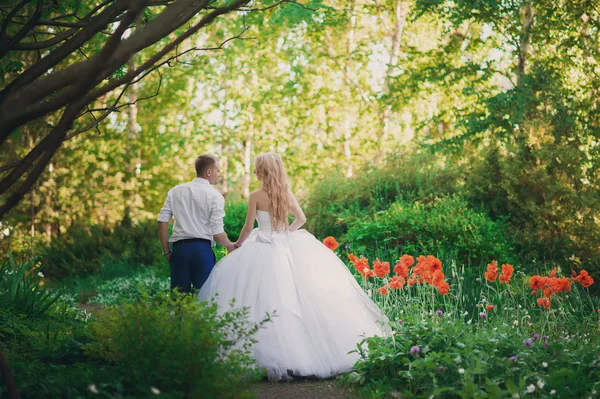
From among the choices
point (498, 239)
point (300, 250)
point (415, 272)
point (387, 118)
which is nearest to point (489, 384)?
point (415, 272)

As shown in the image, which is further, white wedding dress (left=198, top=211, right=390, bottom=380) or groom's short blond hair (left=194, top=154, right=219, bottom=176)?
groom's short blond hair (left=194, top=154, right=219, bottom=176)

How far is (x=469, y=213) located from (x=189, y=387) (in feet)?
24.2

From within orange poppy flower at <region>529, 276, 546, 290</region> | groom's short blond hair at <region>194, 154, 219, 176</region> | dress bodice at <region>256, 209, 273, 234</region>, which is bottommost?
orange poppy flower at <region>529, 276, 546, 290</region>

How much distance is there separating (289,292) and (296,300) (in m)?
0.09

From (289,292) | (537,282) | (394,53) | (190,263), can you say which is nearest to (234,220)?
(190,263)

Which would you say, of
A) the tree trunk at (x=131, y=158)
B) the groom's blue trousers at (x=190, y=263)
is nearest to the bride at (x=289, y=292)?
the groom's blue trousers at (x=190, y=263)

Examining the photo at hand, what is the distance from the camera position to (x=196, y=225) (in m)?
6.34

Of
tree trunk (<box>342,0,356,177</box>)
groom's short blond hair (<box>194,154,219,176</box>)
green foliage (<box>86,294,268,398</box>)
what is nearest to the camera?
green foliage (<box>86,294,268,398</box>)

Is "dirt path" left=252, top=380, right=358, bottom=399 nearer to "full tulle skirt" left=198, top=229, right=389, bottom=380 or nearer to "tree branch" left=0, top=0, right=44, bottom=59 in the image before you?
"full tulle skirt" left=198, top=229, right=389, bottom=380

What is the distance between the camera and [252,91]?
2033cm

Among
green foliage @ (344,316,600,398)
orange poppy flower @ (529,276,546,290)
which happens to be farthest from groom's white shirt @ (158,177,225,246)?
orange poppy flower @ (529,276,546,290)

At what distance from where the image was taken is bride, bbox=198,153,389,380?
18.1 feet

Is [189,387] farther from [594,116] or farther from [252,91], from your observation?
[252,91]

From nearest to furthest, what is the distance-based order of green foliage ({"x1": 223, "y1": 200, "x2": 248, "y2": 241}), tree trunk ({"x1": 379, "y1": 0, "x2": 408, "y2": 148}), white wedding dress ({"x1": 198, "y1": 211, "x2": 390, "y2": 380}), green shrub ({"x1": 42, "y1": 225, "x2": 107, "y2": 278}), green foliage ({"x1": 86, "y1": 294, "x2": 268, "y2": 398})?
green foliage ({"x1": 86, "y1": 294, "x2": 268, "y2": 398}) → white wedding dress ({"x1": 198, "y1": 211, "x2": 390, "y2": 380}) → green foliage ({"x1": 223, "y1": 200, "x2": 248, "y2": 241}) → green shrub ({"x1": 42, "y1": 225, "x2": 107, "y2": 278}) → tree trunk ({"x1": 379, "y1": 0, "x2": 408, "y2": 148})
